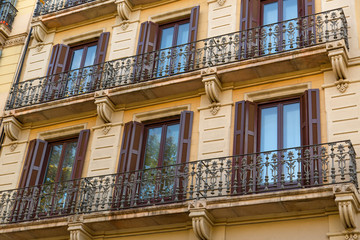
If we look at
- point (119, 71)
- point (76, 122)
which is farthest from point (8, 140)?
point (119, 71)

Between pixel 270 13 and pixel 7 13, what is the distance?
9.54 metres

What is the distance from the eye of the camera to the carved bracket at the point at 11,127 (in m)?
17.6

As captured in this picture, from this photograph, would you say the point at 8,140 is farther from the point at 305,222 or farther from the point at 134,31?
the point at 305,222

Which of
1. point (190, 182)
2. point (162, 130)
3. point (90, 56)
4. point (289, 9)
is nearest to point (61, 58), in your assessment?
point (90, 56)

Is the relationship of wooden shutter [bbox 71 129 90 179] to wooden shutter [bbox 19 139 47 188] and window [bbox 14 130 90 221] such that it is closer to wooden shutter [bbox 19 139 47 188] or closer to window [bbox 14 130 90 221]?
window [bbox 14 130 90 221]

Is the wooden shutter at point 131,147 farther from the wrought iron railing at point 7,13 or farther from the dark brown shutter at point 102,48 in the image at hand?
the wrought iron railing at point 7,13

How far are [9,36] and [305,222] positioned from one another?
41.2 feet

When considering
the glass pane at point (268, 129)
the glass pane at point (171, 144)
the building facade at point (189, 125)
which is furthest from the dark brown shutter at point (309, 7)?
the glass pane at point (171, 144)

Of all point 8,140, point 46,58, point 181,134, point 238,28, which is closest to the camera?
point 181,134

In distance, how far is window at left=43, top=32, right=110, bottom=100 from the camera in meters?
17.6

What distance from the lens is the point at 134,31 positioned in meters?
18.1

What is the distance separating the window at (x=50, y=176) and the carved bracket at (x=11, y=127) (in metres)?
0.69

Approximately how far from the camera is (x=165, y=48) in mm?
16594

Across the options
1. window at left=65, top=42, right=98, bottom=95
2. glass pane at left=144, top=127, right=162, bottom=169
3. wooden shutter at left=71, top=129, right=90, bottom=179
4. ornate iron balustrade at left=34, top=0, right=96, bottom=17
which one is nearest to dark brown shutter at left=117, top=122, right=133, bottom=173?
glass pane at left=144, top=127, right=162, bottom=169
